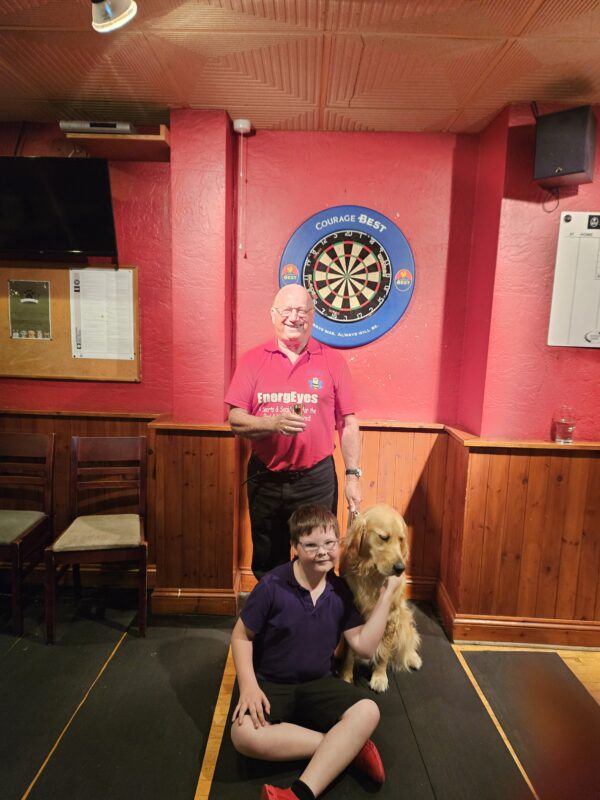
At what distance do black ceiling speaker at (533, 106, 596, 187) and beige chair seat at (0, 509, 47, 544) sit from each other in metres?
3.36

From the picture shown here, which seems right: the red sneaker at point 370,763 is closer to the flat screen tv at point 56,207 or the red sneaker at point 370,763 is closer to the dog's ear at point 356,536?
the dog's ear at point 356,536

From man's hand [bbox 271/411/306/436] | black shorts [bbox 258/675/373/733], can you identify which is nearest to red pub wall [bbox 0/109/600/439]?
man's hand [bbox 271/411/306/436]

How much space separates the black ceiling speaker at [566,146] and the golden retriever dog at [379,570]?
189cm

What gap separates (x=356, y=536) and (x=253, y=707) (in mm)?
811

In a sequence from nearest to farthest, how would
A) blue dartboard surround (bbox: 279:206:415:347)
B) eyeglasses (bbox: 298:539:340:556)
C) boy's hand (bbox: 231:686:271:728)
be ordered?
boy's hand (bbox: 231:686:271:728) → eyeglasses (bbox: 298:539:340:556) → blue dartboard surround (bbox: 279:206:415:347)

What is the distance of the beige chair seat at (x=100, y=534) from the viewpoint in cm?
251

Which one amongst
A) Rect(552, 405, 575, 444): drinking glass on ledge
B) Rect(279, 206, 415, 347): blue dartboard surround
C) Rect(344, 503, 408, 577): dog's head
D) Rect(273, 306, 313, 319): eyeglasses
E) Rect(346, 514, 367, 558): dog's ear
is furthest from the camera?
Rect(279, 206, 415, 347): blue dartboard surround

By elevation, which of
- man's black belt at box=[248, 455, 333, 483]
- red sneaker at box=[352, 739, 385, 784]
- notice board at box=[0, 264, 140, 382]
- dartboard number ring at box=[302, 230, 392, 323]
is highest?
dartboard number ring at box=[302, 230, 392, 323]

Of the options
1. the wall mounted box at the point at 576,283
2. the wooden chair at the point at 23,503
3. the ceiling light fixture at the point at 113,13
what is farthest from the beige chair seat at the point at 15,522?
the wall mounted box at the point at 576,283

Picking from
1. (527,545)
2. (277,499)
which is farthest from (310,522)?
(527,545)

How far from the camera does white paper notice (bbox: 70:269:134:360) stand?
3.08 metres

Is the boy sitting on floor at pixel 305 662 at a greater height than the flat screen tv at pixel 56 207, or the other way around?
the flat screen tv at pixel 56 207

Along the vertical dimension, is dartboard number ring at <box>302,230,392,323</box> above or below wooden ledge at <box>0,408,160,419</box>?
above

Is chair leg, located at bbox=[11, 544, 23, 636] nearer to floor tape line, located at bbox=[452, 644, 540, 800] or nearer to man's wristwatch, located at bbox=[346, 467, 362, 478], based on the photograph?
man's wristwatch, located at bbox=[346, 467, 362, 478]
